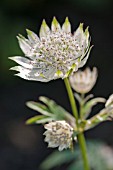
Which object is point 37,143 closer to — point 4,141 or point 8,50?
point 4,141

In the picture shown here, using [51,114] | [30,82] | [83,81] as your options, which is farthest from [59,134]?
[30,82]

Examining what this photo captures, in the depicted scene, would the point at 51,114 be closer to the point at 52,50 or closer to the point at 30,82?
the point at 52,50

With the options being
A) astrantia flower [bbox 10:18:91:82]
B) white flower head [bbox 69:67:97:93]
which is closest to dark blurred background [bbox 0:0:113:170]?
white flower head [bbox 69:67:97:93]

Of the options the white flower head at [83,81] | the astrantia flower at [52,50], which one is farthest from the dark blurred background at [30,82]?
the astrantia flower at [52,50]

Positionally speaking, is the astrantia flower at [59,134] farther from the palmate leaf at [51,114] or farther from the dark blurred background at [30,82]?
the dark blurred background at [30,82]

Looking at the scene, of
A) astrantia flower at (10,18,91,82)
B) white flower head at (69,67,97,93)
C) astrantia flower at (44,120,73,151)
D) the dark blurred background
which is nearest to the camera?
astrantia flower at (44,120,73,151)

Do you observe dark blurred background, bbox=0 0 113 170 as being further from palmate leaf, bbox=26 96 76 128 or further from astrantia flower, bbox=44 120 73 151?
astrantia flower, bbox=44 120 73 151
